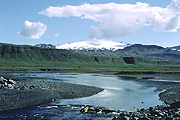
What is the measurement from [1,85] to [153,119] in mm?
32887

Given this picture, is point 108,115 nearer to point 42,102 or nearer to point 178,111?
point 178,111

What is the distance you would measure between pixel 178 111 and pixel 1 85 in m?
35.4

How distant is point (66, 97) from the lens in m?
40.0

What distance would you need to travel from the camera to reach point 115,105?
3388 cm

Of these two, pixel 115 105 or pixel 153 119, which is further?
pixel 115 105

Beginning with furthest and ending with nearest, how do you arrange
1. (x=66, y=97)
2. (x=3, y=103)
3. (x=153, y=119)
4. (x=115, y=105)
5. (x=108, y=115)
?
(x=66, y=97), (x=115, y=105), (x=3, y=103), (x=108, y=115), (x=153, y=119)

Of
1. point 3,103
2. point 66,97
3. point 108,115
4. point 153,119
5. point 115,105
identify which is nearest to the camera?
point 153,119

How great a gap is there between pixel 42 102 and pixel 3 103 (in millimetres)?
6702

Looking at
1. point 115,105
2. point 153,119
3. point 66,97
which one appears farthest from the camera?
point 66,97

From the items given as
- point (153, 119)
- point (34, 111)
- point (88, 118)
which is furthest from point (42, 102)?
point (153, 119)

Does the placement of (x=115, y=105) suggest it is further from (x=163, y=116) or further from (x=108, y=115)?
(x=163, y=116)

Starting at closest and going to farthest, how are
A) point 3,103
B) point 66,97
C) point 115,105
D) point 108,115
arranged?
point 108,115
point 3,103
point 115,105
point 66,97

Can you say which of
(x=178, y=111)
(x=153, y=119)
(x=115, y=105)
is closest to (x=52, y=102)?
(x=115, y=105)

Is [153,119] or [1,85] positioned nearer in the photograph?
[153,119]
